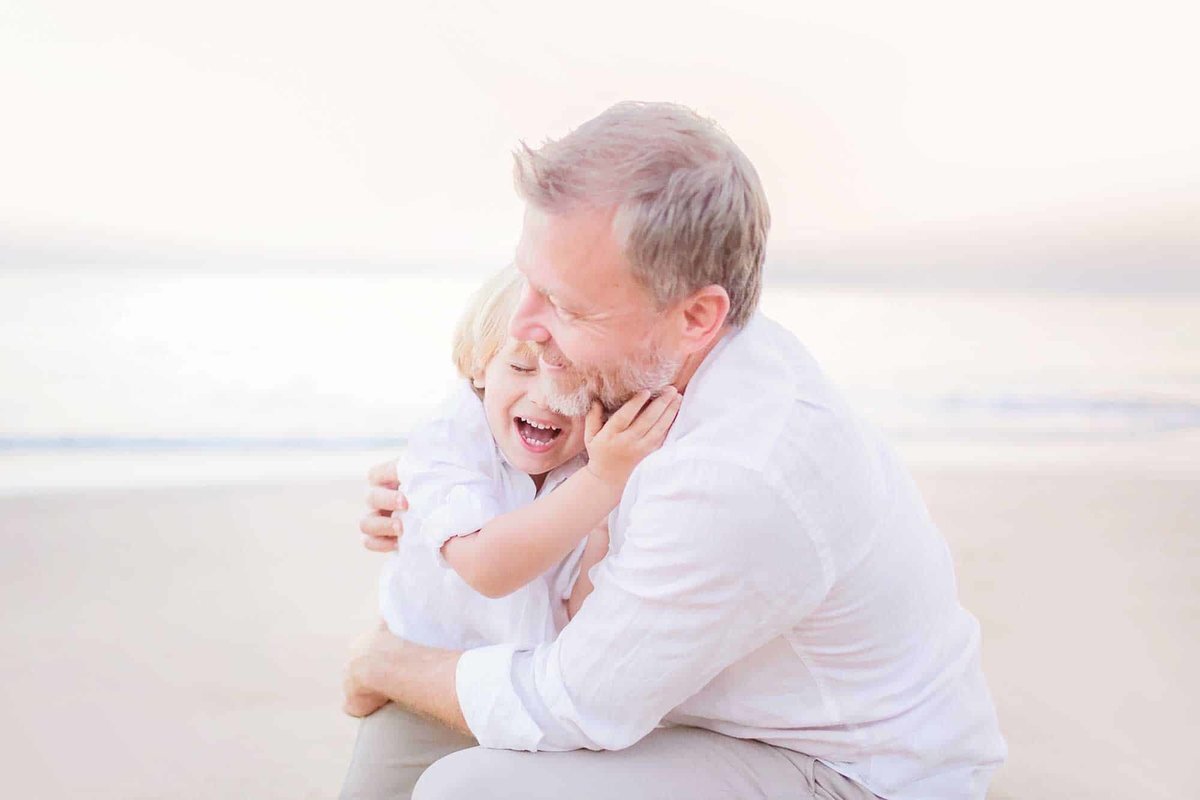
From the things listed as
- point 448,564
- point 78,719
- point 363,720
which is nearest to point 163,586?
point 78,719

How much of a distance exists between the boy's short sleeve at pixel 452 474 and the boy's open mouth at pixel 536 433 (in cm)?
9

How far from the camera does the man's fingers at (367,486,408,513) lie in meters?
2.04

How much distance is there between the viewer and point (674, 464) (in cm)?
149

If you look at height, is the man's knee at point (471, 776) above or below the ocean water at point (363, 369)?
above

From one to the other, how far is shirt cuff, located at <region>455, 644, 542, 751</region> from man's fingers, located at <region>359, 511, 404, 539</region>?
0.41 meters

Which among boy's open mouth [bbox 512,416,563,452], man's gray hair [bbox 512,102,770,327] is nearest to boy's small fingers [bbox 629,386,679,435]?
man's gray hair [bbox 512,102,770,327]

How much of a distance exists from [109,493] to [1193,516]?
3.92m

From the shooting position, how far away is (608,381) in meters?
1.61

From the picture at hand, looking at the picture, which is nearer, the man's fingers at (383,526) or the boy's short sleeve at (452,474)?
the boy's short sleeve at (452,474)

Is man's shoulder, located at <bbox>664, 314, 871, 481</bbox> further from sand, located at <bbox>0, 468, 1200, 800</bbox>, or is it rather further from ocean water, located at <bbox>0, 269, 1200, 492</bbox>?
ocean water, located at <bbox>0, 269, 1200, 492</bbox>

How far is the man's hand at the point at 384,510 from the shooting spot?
6.79 ft

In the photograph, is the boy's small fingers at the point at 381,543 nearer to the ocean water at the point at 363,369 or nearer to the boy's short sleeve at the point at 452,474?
the boy's short sleeve at the point at 452,474

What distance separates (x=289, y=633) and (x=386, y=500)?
5.03 ft

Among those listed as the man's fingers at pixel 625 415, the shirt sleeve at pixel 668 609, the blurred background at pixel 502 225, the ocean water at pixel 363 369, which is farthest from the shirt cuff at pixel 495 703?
the ocean water at pixel 363 369
